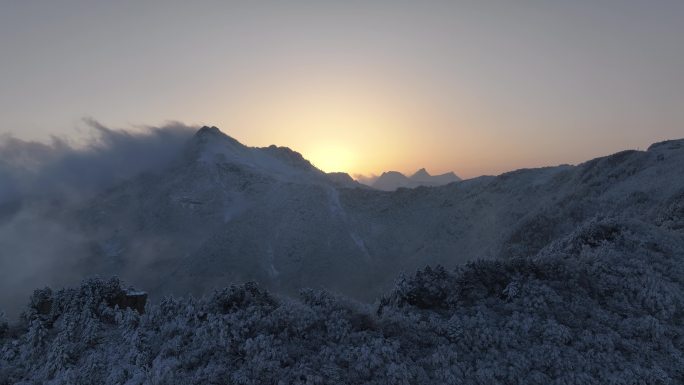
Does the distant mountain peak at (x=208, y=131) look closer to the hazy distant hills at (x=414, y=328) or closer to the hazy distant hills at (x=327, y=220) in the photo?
the hazy distant hills at (x=327, y=220)

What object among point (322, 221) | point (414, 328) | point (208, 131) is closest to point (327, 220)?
point (322, 221)

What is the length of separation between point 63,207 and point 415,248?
191ft

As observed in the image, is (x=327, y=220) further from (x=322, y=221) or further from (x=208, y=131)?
(x=208, y=131)

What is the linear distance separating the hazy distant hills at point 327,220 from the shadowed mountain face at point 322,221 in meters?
0.19

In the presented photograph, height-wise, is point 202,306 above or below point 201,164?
below

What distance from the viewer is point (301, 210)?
7000 cm

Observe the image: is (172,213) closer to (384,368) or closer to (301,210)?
(301,210)

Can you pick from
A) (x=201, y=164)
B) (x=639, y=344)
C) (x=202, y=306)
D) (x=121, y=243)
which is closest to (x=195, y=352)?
(x=202, y=306)

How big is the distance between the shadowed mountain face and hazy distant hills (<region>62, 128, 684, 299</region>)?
185 mm

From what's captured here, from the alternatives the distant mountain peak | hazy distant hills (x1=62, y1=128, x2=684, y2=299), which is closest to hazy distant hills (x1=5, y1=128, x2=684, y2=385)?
hazy distant hills (x1=62, y1=128, x2=684, y2=299)

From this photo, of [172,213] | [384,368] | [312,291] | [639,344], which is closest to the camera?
[384,368]

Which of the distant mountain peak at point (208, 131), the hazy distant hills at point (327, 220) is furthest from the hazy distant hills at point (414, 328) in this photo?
the distant mountain peak at point (208, 131)

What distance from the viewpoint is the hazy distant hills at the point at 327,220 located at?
155 feet

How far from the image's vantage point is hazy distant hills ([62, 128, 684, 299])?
4734 cm
